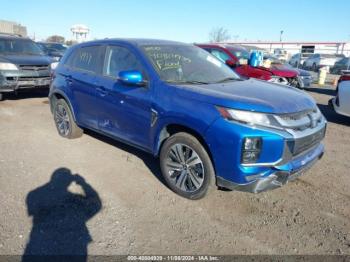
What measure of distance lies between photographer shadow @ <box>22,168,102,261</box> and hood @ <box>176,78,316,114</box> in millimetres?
1656

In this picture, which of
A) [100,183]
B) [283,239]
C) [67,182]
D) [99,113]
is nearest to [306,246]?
[283,239]

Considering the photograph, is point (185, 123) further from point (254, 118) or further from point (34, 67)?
point (34, 67)

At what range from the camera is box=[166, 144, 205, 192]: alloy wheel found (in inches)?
144

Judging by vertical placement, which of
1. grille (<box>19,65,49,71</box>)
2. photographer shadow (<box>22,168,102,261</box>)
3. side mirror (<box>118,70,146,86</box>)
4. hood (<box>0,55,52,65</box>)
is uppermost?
side mirror (<box>118,70,146,86</box>)

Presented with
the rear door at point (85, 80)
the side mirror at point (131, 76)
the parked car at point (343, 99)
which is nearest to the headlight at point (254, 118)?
the side mirror at point (131, 76)

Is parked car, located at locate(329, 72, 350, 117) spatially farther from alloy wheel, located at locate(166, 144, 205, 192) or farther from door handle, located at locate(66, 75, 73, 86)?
door handle, located at locate(66, 75, 73, 86)

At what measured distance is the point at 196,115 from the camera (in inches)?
138

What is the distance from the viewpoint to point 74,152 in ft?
17.7

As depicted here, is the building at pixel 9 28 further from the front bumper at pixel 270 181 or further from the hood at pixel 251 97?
the front bumper at pixel 270 181

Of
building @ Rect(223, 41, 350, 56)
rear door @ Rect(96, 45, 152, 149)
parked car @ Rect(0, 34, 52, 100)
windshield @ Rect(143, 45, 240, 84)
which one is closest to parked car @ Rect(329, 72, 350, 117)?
windshield @ Rect(143, 45, 240, 84)

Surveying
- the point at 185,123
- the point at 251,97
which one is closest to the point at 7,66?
the point at 185,123

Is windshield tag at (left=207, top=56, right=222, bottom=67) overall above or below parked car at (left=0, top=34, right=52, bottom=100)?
above

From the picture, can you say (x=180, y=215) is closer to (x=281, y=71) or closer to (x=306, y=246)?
(x=306, y=246)

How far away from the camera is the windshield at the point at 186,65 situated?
416 centimetres
